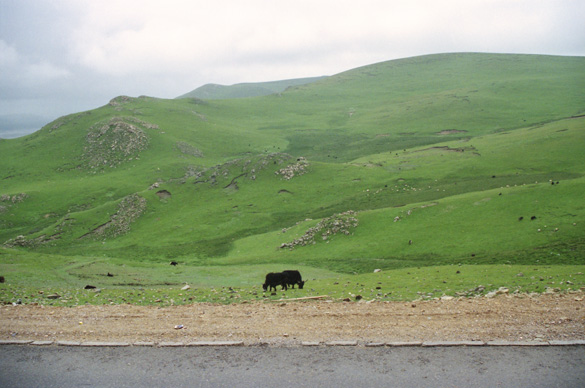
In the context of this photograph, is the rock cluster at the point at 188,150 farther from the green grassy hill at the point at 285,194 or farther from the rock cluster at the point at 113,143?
the rock cluster at the point at 113,143

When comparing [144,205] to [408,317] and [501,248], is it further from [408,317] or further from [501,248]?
[408,317]

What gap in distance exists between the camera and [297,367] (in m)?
11.9

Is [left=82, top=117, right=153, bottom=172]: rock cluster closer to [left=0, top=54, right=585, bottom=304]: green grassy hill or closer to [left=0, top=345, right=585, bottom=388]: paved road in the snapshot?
[left=0, top=54, right=585, bottom=304]: green grassy hill

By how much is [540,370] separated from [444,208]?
3599 centimetres

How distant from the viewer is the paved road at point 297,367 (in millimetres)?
11031

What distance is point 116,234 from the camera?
63.8 m

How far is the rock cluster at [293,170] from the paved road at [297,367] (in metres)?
64.1

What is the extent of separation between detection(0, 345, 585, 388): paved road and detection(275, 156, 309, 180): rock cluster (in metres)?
64.1

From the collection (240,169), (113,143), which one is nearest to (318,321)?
(240,169)

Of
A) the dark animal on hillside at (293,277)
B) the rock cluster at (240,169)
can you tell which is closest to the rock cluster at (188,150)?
the rock cluster at (240,169)

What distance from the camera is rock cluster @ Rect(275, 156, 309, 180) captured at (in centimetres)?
7719

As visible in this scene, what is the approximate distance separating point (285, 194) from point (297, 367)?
194 ft

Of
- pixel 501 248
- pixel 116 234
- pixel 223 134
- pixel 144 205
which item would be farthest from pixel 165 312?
pixel 223 134

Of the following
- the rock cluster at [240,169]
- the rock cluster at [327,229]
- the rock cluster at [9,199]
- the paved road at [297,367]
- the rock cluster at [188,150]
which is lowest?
the rock cluster at [327,229]
